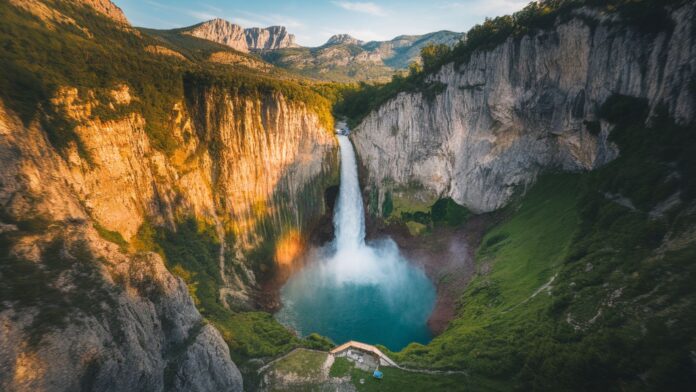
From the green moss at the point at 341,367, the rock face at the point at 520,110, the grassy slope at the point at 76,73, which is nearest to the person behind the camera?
the grassy slope at the point at 76,73

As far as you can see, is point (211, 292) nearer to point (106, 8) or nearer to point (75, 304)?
Answer: point (75, 304)

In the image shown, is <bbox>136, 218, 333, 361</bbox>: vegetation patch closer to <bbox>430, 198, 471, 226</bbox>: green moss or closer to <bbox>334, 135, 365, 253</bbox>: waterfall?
<bbox>334, 135, 365, 253</bbox>: waterfall

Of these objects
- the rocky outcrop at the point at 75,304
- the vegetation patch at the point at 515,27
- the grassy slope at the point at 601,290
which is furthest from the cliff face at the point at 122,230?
the vegetation patch at the point at 515,27

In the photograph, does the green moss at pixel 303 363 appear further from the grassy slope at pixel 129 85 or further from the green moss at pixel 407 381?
the green moss at pixel 407 381

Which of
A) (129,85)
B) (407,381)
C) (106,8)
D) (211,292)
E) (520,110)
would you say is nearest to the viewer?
(407,381)

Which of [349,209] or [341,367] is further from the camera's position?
[349,209]

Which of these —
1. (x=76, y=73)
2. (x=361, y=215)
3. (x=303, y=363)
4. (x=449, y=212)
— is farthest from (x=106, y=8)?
(x=449, y=212)

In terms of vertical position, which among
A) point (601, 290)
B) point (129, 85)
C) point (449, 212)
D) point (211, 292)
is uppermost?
point (129, 85)
